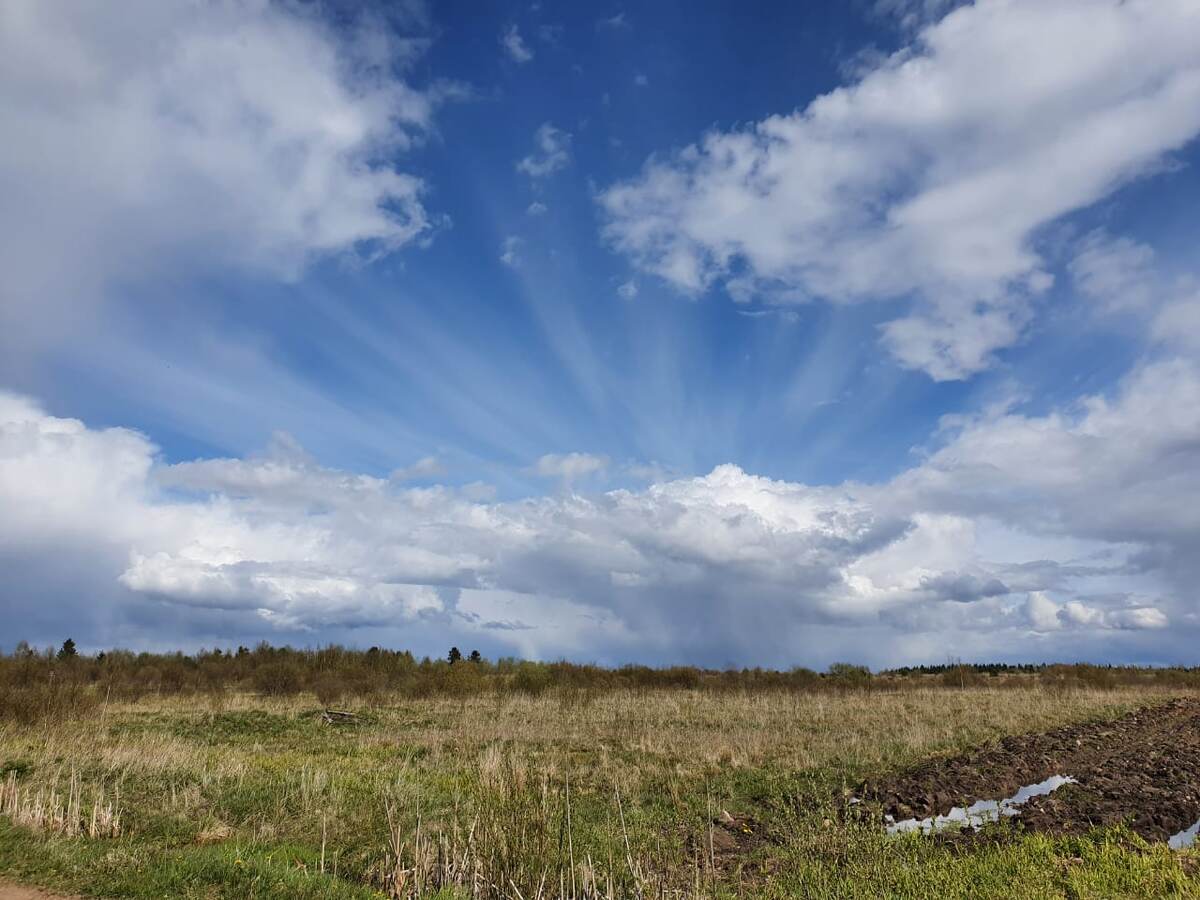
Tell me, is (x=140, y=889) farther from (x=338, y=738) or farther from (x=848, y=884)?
(x=338, y=738)

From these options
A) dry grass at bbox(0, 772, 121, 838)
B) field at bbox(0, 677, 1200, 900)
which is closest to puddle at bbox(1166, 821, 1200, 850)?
field at bbox(0, 677, 1200, 900)

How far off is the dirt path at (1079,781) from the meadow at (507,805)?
968 millimetres

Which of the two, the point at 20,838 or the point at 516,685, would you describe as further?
the point at 516,685

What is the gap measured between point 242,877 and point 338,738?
15532 millimetres

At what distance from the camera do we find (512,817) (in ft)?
29.1

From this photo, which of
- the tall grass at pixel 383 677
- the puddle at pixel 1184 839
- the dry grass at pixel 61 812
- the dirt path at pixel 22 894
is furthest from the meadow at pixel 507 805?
the tall grass at pixel 383 677

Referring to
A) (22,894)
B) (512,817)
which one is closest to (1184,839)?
(512,817)

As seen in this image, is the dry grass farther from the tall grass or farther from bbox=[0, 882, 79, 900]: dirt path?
the tall grass

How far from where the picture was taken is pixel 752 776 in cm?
1599

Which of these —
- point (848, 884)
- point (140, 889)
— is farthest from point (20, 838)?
point (848, 884)

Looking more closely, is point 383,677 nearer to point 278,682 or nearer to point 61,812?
point 278,682

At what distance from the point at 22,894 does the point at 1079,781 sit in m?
16.1

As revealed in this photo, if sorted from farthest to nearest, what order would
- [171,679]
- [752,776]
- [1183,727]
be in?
[171,679] → [1183,727] → [752,776]

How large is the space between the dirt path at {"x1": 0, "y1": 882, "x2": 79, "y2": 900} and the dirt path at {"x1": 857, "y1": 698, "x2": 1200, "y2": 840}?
1072 cm
